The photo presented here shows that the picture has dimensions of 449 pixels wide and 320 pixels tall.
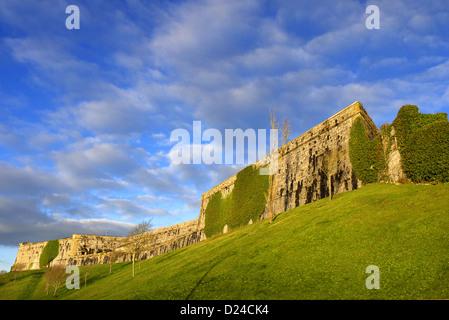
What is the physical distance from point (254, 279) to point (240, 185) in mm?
33919

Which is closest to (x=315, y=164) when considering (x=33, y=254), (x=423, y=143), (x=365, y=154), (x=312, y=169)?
(x=312, y=169)

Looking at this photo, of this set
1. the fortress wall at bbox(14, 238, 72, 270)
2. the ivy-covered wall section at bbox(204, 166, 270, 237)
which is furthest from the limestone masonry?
the fortress wall at bbox(14, 238, 72, 270)

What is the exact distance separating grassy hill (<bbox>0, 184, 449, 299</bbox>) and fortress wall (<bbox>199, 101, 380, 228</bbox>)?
6274 mm

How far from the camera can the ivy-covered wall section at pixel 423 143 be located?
2312 centimetres

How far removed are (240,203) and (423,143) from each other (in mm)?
30893

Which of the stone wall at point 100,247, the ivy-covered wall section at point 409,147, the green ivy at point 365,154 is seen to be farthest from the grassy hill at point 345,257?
the stone wall at point 100,247

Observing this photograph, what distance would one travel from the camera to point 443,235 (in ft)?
50.2

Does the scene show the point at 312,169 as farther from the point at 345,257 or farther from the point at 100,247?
the point at 100,247

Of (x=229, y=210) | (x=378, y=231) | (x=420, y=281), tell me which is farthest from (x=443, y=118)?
(x=229, y=210)

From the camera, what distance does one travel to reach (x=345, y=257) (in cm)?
1689

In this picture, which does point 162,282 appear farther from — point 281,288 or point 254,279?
point 281,288

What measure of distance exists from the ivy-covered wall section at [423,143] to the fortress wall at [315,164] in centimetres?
584

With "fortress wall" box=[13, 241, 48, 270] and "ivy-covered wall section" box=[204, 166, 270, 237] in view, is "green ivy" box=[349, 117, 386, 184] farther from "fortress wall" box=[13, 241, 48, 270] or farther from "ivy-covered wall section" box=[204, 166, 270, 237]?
"fortress wall" box=[13, 241, 48, 270]

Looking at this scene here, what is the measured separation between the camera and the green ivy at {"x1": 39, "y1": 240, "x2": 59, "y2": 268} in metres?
90.4
